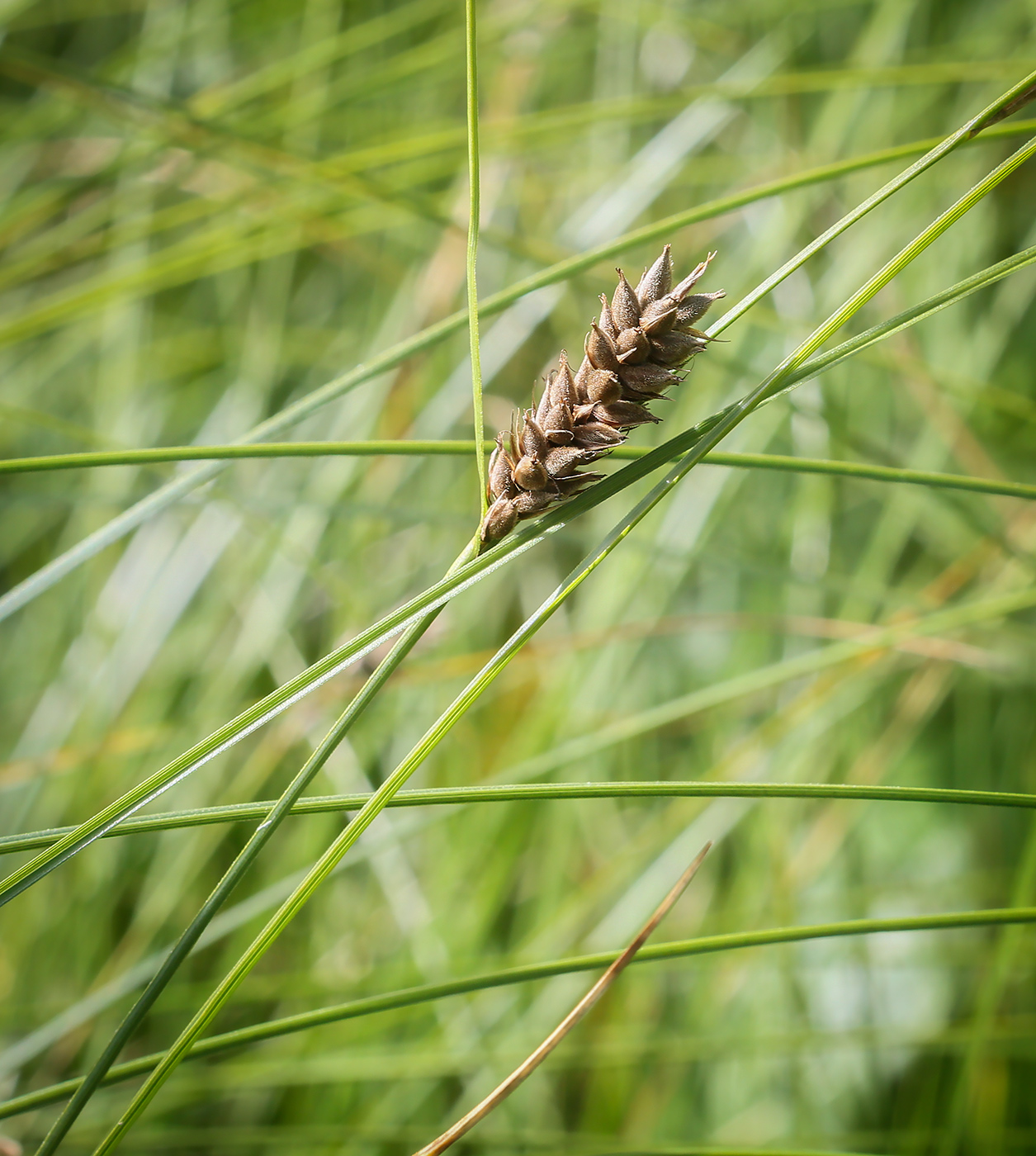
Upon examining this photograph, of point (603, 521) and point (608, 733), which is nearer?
point (608, 733)

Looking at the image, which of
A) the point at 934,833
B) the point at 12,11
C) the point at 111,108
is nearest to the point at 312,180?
the point at 111,108

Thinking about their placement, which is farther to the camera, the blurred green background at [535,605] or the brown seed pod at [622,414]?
the blurred green background at [535,605]

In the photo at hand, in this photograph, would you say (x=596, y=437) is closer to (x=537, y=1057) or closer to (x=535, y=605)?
(x=537, y=1057)

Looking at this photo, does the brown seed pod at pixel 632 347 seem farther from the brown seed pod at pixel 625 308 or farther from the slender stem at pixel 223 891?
the slender stem at pixel 223 891

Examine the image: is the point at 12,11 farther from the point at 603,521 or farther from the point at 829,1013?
the point at 829,1013

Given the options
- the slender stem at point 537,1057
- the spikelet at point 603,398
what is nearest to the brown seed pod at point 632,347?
the spikelet at point 603,398

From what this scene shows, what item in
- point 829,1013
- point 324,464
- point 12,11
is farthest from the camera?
point 324,464

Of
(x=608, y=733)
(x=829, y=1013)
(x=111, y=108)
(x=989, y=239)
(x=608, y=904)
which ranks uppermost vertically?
(x=111, y=108)

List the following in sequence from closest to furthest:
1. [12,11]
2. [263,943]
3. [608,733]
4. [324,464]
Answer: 1. [263,943]
2. [608,733]
3. [12,11]
4. [324,464]
